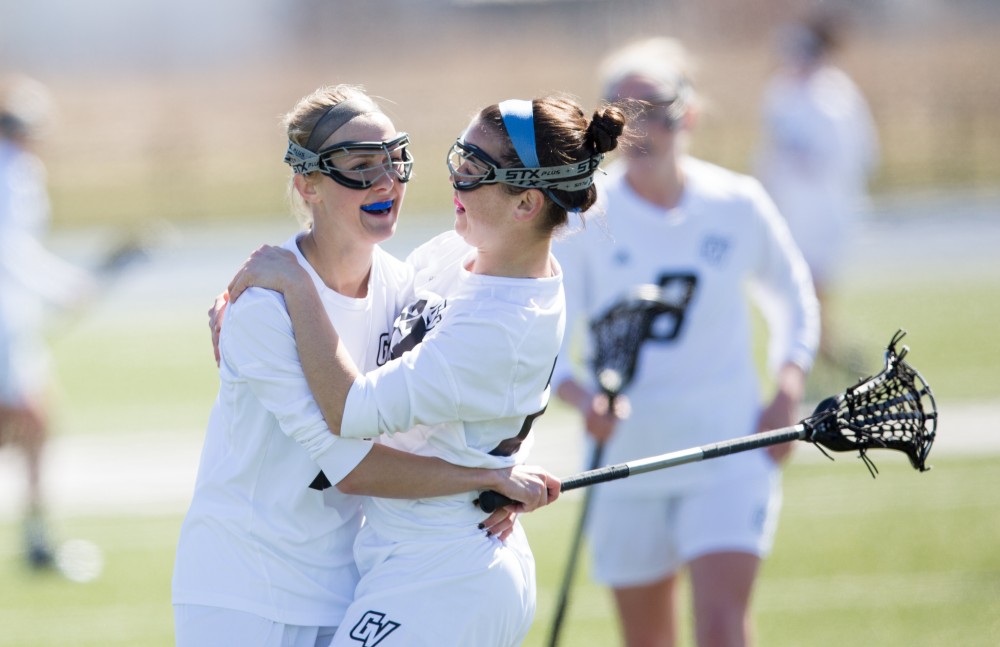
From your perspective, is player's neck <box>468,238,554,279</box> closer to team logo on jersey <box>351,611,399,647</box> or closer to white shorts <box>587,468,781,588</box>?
team logo on jersey <box>351,611,399,647</box>

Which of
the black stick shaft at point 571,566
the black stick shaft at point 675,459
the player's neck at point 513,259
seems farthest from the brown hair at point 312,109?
the black stick shaft at point 571,566

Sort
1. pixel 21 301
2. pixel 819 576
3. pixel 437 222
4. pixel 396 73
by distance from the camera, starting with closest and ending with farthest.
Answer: pixel 819 576 < pixel 21 301 < pixel 437 222 < pixel 396 73

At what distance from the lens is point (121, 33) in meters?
56.8

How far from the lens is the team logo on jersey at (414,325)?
312cm

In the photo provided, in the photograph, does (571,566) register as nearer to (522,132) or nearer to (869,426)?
(869,426)

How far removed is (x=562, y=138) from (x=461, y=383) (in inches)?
25.3

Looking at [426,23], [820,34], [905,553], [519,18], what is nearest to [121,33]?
[426,23]

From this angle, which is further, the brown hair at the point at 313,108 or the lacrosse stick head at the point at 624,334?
the lacrosse stick head at the point at 624,334

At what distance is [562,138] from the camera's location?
3.08m

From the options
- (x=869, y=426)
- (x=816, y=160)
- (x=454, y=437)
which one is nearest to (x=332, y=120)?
(x=454, y=437)

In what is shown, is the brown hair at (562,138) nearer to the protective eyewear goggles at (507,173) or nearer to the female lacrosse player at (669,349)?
the protective eyewear goggles at (507,173)

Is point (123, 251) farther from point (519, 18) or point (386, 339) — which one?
point (519, 18)

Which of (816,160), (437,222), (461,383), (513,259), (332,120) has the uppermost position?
(332,120)

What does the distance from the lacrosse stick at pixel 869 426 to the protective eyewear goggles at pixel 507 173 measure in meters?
0.81
